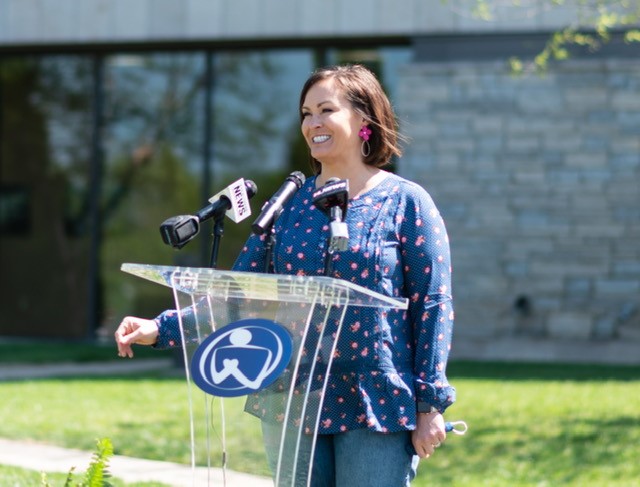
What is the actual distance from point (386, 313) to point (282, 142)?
12.4m

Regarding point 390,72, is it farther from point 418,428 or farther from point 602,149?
point 418,428

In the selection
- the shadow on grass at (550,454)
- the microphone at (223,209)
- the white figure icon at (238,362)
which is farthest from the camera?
the shadow on grass at (550,454)

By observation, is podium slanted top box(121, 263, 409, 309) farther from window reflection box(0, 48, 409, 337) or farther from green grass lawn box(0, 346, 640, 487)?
window reflection box(0, 48, 409, 337)

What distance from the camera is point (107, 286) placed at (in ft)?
54.2

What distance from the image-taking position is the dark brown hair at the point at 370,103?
3.56 m

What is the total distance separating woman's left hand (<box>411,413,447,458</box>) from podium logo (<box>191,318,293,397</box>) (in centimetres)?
45

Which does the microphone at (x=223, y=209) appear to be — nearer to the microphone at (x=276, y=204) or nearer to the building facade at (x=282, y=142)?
the microphone at (x=276, y=204)

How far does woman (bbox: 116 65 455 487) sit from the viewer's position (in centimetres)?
334

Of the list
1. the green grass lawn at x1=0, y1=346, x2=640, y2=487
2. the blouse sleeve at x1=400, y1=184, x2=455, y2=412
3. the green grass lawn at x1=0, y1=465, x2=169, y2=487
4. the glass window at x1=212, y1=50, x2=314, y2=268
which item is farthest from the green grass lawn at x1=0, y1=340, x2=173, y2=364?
the blouse sleeve at x1=400, y1=184, x2=455, y2=412

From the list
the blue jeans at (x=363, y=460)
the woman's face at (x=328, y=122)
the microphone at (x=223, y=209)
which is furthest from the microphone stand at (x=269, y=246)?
the blue jeans at (x=363, y=460)

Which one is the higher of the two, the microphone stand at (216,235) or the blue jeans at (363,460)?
the microphone stand at (216,235)

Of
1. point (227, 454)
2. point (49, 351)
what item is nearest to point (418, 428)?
point (227, 454)

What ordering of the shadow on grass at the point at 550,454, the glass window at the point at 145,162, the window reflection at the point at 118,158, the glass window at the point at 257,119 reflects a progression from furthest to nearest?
the glass window at the point at 145,162, the window reflection at the point at 118,158, the glass window at the point at 257,119, the shadow on grass at the point at 550,454

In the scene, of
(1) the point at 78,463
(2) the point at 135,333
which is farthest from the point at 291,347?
(1) the point at 78,463
